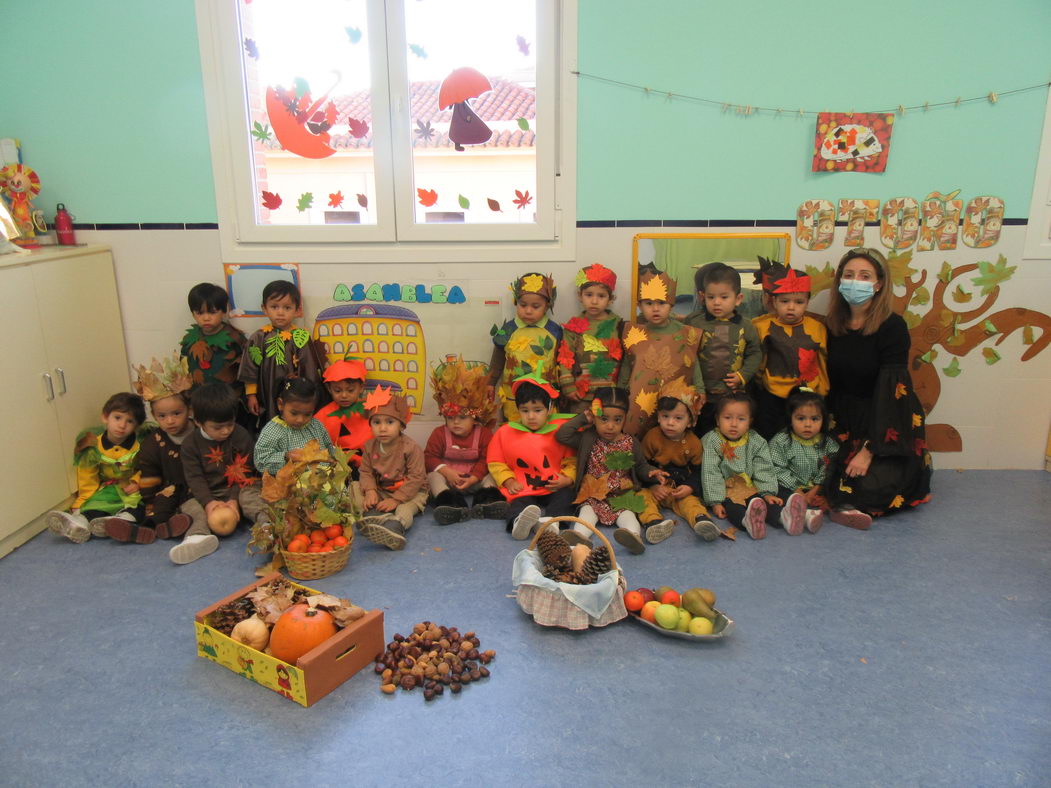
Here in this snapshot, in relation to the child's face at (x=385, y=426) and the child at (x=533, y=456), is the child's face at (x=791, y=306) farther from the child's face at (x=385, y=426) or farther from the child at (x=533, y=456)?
the child's face at (x=385, y=426)

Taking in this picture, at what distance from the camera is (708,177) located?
402 centimetres

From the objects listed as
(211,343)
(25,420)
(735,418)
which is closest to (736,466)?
(735,418)

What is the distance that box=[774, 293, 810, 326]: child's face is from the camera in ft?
12.6

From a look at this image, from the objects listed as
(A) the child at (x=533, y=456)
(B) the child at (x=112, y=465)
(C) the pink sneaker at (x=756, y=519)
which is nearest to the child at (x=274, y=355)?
(B) the child at (x=112, y=465)

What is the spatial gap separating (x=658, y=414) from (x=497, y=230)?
1350 millimetres

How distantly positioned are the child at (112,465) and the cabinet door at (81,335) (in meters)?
0.15

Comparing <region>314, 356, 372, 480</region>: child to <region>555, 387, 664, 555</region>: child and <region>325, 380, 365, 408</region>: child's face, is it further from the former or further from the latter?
<region>555, 387, 664, 555</region>: child

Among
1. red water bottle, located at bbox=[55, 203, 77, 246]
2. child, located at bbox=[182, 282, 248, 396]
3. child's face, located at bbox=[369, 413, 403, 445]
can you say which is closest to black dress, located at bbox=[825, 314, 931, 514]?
child's face, located at bbox=[369, 413, 403, 445]

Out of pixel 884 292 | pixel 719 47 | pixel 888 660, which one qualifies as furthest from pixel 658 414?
pixel 719 47

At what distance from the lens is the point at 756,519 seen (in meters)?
3.48

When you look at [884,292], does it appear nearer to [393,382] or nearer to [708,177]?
[708,177]

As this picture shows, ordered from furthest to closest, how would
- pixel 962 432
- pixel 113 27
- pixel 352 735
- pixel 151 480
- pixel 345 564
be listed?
1. pixel 962 432
2. pixel 113 27
3. pixel 151 480
4. pixel 345 564
5. pixel 352 735

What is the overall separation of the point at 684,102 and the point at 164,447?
318 centimetres

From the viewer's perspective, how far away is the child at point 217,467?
138 inches
